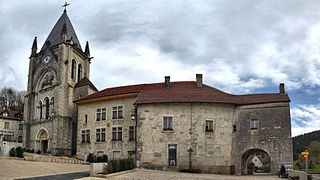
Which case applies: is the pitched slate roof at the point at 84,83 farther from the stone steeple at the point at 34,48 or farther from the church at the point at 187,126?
the stone steeple at the point at 34,48

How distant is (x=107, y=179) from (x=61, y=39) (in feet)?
108

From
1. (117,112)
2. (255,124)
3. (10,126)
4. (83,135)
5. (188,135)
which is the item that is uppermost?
(117,112)

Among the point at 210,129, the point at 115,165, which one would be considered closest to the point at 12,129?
the point at 210,129

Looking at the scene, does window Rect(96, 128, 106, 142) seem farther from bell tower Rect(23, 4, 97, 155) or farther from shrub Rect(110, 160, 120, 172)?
shrub Rect(110, 160, 120, 172)

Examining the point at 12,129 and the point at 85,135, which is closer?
the point at 85,135

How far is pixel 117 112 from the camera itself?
35188mm

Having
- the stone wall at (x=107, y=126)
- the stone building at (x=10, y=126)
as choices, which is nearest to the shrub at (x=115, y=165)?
the stone wall at (x=107, y=126)

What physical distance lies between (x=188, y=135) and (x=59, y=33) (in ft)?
98.5

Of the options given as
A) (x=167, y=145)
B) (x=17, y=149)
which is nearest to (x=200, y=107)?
(x=167, y=145)

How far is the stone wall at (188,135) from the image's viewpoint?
28.1 meters

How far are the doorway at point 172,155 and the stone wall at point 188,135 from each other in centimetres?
28

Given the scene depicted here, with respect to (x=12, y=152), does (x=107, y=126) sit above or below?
above

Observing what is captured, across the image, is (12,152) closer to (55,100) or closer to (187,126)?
(55,100)

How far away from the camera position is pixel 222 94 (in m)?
31.3
